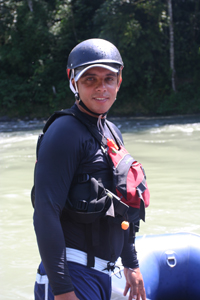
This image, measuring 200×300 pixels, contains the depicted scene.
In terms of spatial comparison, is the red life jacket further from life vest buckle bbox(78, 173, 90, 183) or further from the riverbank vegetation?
the riverbank vegetation

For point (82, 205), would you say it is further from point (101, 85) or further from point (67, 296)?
point (101, 85)

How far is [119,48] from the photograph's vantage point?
17375 mm

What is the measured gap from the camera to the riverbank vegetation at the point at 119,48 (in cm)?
1762

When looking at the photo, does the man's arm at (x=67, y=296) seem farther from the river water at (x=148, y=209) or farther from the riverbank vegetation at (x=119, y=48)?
the riverbank vegetation at (x=119, y=48)

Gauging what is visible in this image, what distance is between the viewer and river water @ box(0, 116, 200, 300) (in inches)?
131

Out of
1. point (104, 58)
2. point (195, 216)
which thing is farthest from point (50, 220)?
point (195, 216)

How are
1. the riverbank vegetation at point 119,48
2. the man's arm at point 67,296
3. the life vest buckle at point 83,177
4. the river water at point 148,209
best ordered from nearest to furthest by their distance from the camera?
the man's arm at point 67,296, the life vest buckle at point 83,177, the river water at point 148,209, the riverbank vegetation at point 119,48

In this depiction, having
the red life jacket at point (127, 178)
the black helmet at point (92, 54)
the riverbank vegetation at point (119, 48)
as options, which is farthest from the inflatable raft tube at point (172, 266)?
the riverbank vegetation at point (119, 48)

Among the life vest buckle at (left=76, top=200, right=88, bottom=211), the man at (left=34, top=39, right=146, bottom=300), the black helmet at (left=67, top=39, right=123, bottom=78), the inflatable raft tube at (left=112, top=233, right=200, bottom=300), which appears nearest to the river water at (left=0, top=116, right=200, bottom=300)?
the inflatable raft tube at (left=112, top=233, right=200, bottom=300)

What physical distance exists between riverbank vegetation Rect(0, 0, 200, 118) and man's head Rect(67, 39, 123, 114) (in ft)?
52.5

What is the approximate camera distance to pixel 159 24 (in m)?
17.5

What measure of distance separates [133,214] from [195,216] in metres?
3.01

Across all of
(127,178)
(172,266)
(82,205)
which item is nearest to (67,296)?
(82,205)

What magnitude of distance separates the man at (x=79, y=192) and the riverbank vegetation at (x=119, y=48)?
52.7ft
